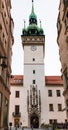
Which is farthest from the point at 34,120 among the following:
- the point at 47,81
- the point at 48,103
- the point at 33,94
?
the point at 47,81

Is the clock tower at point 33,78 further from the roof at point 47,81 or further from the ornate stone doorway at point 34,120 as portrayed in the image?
the roof at point 47,81

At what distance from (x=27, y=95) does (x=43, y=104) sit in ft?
15.1

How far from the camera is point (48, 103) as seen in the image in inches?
1837

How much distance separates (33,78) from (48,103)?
24.6 ft

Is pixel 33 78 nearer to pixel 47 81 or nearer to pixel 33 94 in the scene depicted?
pixel 47 81

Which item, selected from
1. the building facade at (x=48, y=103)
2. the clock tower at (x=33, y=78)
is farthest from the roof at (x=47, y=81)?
the clock tower at (x=33, y=78)

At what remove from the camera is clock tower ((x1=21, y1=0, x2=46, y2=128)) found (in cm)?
4441

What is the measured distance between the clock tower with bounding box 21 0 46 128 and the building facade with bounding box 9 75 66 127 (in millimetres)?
822

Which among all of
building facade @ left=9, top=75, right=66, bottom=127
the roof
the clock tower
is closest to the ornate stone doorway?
the clock tower

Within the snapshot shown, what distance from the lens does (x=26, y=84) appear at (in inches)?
1871

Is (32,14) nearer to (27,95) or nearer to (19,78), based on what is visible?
(19,78)

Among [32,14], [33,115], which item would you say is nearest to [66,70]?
[33,115]

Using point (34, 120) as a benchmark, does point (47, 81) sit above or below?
above

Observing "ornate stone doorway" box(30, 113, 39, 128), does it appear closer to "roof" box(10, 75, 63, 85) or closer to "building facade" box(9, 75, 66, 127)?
"building facade" box(9, 75, 66, 127)
